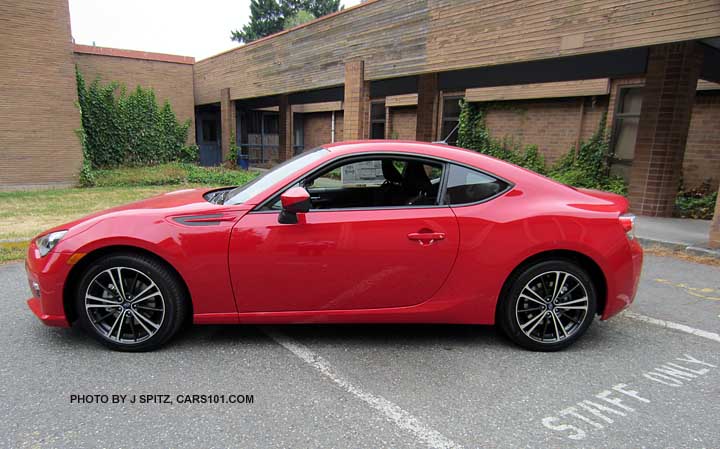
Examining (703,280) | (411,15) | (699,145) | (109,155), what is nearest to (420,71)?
(411,15)

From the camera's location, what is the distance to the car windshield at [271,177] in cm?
327

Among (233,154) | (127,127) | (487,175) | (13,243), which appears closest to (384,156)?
(487,175)

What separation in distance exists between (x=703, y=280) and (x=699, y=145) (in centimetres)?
789

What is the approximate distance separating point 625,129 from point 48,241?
1405 cm

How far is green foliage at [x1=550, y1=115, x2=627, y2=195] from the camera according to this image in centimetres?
1289

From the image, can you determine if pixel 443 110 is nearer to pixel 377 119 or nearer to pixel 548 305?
pixel 377 119

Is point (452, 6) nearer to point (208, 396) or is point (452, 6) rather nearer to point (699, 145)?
point (699, 145)

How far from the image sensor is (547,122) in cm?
1468

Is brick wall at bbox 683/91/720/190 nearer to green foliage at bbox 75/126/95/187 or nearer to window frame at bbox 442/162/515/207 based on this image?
window frame at bbox 442/162/515/207

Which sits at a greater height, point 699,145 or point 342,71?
point 342,71

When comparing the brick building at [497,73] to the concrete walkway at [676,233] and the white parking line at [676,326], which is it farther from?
the white parking line at [676,326]

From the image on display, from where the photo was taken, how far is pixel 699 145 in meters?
11.0

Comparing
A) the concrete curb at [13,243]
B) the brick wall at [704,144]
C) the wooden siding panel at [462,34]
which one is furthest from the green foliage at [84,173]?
the brick wall at [704,144]

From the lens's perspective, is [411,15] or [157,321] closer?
[157,321]
